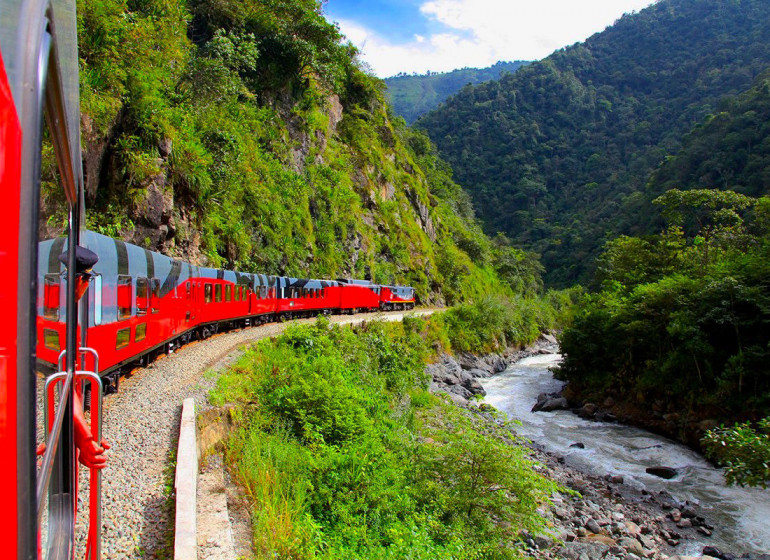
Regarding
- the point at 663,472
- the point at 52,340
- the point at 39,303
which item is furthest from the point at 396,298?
the point at 39,303

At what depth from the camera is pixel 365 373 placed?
48.2 feet

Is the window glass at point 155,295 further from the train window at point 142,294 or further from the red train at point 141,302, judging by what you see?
the train window at point 142,294

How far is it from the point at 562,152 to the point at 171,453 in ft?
352

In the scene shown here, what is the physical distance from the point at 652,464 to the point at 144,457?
14002mm

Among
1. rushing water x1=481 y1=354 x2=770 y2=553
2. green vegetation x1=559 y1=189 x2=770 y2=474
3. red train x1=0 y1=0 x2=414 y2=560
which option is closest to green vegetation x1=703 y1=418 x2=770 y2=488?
rushing water x1=481 y1=354 x2=770 y2=553

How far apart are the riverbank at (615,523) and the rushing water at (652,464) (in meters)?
0.30

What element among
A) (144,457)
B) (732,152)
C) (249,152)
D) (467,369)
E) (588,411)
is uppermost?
(732,152)

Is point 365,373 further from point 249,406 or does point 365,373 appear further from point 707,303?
point 707,303

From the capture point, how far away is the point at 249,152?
27516 mm

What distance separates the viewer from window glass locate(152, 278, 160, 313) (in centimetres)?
1039

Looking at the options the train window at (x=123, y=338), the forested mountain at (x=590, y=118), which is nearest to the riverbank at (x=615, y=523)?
the train window at (x=123, y=338)

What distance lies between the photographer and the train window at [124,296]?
330 inches

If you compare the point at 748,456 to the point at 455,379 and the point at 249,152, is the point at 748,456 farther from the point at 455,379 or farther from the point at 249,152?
the point at 249,152

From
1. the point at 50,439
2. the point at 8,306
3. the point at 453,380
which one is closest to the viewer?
the point at 8,306
